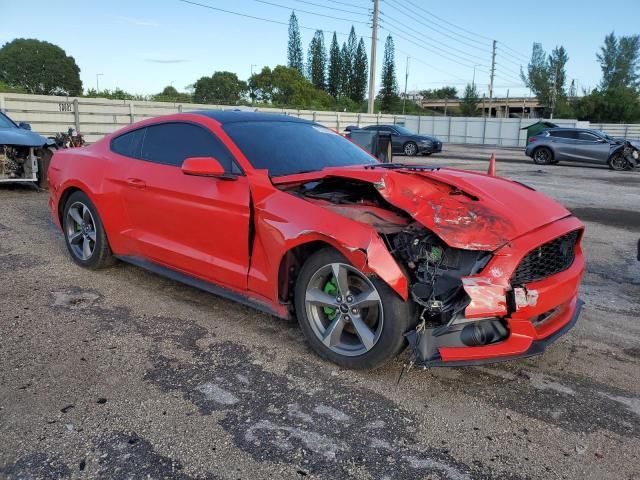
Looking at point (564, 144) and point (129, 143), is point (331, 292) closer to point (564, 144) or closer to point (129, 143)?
point (129, 143)

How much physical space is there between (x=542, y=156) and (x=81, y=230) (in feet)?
64.9

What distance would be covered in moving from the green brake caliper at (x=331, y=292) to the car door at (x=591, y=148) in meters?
19.6

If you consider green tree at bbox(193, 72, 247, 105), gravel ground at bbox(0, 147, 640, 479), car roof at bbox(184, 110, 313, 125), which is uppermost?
green tree at bbox(193, 72, 247, 105)

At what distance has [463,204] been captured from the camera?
324 centimetres

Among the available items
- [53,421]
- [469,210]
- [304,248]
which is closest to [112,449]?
[53,421]

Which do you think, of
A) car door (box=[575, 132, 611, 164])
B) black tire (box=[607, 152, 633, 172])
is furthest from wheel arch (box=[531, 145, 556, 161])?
black tire (box=[607, 152, 633, 172])

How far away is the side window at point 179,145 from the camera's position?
164 inches

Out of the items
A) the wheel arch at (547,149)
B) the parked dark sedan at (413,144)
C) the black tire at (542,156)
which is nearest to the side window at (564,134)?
the wheel arch at (547,149)

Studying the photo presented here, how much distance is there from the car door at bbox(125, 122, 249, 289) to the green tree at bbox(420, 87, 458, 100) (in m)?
120

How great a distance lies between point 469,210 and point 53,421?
8.34 feet

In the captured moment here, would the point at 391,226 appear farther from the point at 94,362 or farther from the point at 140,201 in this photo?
the point at 140,201

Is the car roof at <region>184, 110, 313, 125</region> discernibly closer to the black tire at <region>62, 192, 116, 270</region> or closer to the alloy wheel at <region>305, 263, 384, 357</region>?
the black tire at <region>62, 192, 116, 270</region>

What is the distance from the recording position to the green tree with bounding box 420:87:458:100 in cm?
12119

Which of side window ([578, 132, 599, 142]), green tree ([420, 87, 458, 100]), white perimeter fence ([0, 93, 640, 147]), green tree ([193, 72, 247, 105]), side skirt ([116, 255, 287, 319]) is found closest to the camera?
side skirt ([116, 255, 287, 319])
